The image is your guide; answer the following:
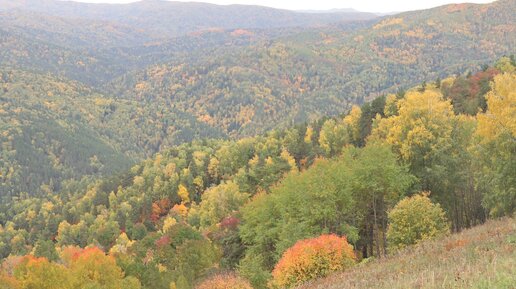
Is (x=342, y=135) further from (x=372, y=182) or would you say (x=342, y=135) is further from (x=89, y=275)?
(x=372, y=182)

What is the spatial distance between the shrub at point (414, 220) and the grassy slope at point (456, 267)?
48.1ft

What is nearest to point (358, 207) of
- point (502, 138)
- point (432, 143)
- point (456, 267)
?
point (432, 143)

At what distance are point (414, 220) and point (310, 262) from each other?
39.6 feet

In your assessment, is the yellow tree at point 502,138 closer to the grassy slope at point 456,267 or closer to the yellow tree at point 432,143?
the yellow tree at point 432,143

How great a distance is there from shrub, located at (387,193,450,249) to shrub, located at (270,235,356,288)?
869 centimetres

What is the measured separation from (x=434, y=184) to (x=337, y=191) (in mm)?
12053

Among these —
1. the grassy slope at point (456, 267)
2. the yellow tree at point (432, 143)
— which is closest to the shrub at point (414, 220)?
the yellow tree at point (432, 143)

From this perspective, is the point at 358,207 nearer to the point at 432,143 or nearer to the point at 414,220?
the point at 414,220

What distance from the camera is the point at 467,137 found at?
181 ft

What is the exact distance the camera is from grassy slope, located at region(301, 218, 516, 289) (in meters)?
15.5

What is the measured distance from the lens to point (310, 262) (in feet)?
135

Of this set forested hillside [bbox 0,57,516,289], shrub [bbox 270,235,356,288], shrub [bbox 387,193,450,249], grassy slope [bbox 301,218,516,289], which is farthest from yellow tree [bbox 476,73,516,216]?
shrub [bbox 270,235,356,288]

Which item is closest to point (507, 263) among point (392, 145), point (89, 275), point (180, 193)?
point (392, 145)

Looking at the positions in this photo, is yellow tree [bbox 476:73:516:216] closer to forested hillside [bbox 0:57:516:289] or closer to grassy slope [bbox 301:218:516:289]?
forested hillside [bbox 0:57:516:289]
